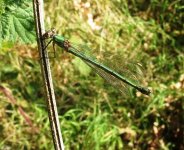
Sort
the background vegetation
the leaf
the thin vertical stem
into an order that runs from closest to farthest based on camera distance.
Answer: the thin vertical stem, the leaf, the background vegetation

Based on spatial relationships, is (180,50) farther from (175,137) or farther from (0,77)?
(0,77)

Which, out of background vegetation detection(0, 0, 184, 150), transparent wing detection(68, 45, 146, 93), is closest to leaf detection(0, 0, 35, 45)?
transparent wing detection(68, 45, 146, 93)

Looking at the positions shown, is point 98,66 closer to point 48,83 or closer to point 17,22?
point 48,83

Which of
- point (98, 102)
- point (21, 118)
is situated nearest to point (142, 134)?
point (98, 102)

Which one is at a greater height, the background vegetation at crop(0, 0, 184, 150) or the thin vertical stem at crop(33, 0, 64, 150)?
the thin vertical stem at crop(33, 0, 64, 150)

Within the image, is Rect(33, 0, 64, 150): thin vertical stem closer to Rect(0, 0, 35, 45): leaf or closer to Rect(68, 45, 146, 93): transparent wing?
Rect(68, 45, 146, 93): transparent wing
